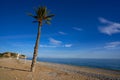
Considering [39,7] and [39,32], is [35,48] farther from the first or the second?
[39,7]

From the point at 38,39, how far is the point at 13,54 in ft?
176

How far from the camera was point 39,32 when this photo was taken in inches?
746

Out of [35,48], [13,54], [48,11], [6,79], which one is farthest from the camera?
[13,54]

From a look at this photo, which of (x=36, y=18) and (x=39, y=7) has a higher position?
(x=39, y=7)

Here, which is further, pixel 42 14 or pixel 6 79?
pixel 42 14

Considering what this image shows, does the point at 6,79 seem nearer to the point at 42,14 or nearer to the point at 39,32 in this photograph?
the point at 39,32

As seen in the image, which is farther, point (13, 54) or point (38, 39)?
point (13, 54)

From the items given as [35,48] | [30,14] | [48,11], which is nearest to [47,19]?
[48,11]

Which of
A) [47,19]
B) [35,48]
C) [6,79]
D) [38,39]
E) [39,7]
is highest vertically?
[39,7]

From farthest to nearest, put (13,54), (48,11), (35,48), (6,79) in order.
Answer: (13,54) < (48,11) < (35,48) < (6,79)

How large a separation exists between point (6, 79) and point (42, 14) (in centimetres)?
1112

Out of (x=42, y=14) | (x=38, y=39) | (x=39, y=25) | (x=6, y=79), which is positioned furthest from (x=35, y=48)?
(x=6, y=79)

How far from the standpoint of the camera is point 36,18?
1952 centimetres

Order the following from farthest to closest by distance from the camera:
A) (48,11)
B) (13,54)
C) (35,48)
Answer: (13,54) → (48,11) → (35,48)
